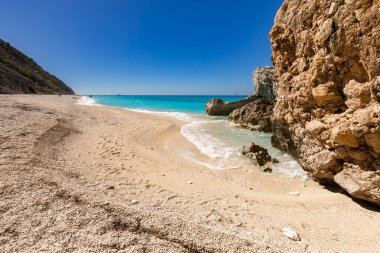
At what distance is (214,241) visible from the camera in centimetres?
342

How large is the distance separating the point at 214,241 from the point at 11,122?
39.2 ft

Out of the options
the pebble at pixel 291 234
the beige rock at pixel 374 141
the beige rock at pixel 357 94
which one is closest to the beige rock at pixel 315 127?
the beige rock at pixel 357 94

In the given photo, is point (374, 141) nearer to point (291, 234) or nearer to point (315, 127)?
point (315, 127)

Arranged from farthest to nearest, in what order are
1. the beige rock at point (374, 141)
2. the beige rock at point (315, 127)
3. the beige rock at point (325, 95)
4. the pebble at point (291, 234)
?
the beige rock at point (315, 127) < the beige rock at point (325, 95) < the beige rock at point (374, 141) < the pebble at point (291, 234)

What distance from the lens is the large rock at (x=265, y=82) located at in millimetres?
33591

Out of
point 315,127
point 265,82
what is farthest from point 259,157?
point 265,82

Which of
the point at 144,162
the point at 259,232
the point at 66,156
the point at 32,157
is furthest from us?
the point at 144,162

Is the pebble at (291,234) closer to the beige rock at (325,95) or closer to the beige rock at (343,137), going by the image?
the beige rock at (343,137)

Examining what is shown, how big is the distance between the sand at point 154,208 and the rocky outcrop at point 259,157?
0.84 meters

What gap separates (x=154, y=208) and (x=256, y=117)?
1669cm

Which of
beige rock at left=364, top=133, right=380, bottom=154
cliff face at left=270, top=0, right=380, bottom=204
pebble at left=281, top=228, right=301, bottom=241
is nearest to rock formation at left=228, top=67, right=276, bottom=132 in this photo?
cliff face at left=270, top=0, right=380, bottom=204

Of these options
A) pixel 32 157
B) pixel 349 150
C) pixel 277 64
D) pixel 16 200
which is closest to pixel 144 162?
pixel 32 157

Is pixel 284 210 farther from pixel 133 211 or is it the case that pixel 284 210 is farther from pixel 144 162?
pixel 144 162

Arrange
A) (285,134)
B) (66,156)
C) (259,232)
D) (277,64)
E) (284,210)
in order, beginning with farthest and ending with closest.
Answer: (285,134) < (277,64) < (66,156) < (284,210) < (259,232)
